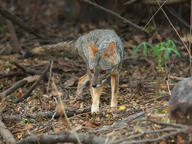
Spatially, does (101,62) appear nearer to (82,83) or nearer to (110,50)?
(110,50)

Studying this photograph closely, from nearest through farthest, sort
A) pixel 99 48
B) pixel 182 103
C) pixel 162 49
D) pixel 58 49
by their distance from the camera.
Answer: pixel 182 103 → pixel 99 48 → pixel 162 49 → pixel 58 49

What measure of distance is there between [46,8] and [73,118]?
9527 millimetres

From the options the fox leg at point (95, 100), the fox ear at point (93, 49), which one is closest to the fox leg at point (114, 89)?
the fox leg at point (95, 100)

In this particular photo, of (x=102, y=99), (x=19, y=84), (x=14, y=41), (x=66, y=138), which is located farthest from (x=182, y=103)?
(x=14, y=41)

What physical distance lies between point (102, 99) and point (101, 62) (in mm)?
1220

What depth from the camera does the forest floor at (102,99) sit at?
3.87 meters

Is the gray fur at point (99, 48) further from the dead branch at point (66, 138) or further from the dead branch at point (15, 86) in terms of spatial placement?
the dead branch at point (66, 138)

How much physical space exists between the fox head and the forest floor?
598mm

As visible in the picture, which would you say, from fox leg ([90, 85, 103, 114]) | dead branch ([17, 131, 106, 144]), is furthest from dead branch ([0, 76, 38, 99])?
dead branch ([17, 131, 106, 144])

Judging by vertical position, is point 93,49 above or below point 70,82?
above

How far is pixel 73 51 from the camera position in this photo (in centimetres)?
747

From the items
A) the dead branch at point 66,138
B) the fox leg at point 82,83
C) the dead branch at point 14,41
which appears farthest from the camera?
the dead branch at point 14,41

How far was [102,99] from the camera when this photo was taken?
6.61 meters

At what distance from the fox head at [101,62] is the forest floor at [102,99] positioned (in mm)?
598
